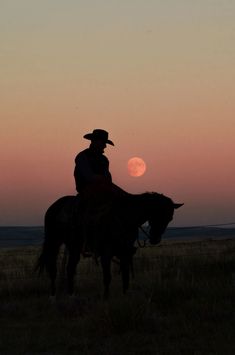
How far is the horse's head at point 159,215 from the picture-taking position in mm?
9641

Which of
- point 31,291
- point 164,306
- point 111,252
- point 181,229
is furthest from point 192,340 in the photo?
point 181,229

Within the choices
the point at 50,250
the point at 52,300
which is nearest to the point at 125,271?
the point at 52,300

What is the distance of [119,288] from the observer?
11.6 meters

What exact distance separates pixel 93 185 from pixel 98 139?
0.99 metres

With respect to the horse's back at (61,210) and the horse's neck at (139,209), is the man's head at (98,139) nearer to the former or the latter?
the horse's back at (61,210)

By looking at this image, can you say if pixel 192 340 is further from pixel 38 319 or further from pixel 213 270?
pixel 213 270

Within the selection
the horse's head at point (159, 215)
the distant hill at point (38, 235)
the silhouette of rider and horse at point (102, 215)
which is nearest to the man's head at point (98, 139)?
the silhouette of rider and horse at point (102, 215)

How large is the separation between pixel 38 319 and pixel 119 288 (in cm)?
298

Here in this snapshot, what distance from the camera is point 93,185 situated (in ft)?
34.0

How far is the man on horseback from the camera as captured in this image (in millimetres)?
10227

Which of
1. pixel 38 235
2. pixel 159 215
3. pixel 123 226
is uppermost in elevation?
pixel 159 215

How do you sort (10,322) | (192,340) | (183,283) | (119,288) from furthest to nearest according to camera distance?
(119,288) → (183,283) → (10,322) → (192,340)

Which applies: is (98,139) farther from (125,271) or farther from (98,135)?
(125,271)

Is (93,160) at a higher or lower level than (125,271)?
higher
